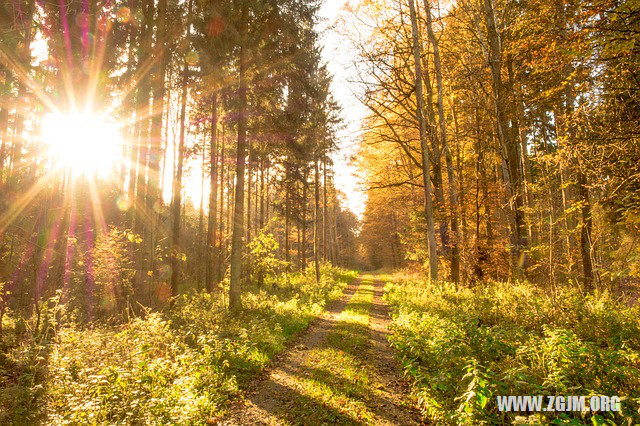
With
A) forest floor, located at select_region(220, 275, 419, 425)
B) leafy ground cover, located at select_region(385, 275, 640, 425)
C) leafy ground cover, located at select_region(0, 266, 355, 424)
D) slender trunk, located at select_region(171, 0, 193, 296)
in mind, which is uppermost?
slender trunk, located at select_region(171, 0, 193, 296)

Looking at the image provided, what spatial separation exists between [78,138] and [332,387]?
1756 cm

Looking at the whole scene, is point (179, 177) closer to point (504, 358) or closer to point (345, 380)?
point (345, 380)

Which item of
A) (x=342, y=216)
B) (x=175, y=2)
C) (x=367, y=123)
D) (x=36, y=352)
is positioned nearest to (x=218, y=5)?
(x=175, y=2)

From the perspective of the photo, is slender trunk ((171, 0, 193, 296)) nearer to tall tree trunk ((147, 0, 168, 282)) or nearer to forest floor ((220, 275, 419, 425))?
tall tree trunk ((147, 0, 168, 282))

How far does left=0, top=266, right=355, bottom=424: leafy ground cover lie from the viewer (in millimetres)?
4441

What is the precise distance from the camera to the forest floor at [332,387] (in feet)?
15.2

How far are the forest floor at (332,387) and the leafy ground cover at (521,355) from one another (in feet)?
1.61

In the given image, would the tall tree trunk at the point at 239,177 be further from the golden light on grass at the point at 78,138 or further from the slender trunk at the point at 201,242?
the slender trunk at the point at 201,242

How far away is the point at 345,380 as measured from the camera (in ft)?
18.7

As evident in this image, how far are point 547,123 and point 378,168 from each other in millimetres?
11336

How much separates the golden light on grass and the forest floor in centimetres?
1293

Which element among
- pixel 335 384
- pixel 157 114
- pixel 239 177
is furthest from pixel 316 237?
pixel 335 384

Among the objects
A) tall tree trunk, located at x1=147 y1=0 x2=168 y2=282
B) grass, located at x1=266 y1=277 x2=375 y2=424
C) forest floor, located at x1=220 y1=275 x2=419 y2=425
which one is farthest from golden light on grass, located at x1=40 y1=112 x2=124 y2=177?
grass, located at x1=266 y1=277 x2=375 y2=424

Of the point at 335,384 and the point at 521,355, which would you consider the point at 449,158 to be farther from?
the point at 335,384
